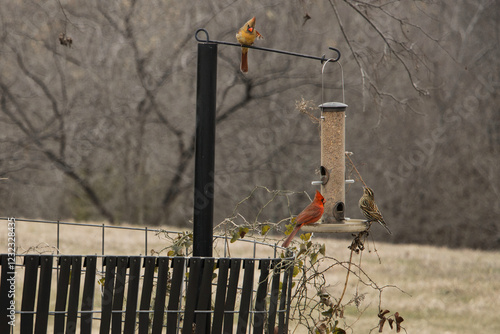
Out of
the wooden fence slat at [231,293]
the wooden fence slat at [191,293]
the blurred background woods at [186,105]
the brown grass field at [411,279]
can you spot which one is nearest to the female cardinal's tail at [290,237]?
the wooden fence slat at [231,293]

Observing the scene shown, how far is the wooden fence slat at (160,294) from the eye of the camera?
2688 millimetres

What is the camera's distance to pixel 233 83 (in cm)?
1142

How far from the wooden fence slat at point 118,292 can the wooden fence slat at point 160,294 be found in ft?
0.45

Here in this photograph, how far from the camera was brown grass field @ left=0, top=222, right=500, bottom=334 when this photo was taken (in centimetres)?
626

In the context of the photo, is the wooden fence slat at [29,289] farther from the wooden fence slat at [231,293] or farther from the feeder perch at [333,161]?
the feeder perch at [333,161]

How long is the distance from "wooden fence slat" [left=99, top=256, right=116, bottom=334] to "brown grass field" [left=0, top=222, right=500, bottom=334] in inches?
104

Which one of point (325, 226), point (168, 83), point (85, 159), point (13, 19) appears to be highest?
point (13, 19)

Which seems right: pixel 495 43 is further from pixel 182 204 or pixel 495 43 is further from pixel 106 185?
pixel 106 185

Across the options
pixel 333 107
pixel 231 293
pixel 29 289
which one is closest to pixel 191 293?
pixel 231 293

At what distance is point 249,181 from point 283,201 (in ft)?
2.78

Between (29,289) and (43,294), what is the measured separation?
6cm

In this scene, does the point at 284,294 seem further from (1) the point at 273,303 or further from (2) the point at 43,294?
(2) the point at 43,294

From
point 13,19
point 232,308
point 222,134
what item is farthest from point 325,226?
point 13,19

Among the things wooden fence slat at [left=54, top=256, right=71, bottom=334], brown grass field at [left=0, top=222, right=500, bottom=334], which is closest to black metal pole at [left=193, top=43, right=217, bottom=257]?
wooden fence slat at [left=54, top=256, right=71, bottom=334]
